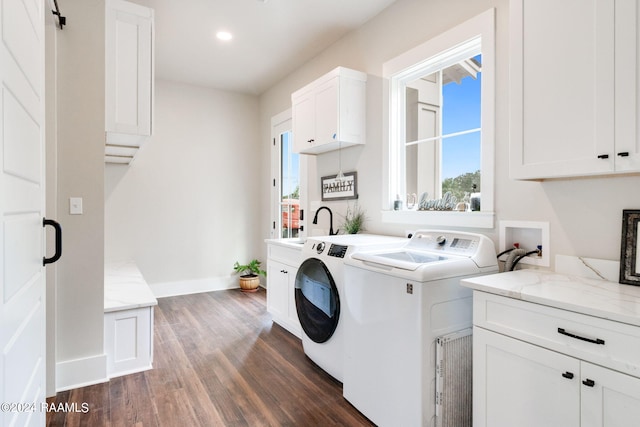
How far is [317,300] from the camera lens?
2.51 m

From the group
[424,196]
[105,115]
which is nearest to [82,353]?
[105,115]

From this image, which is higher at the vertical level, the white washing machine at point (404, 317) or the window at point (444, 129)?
the window at point (444, 129)

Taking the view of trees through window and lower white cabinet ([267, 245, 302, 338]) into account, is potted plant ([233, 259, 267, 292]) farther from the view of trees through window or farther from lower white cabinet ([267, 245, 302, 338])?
the view of trees through window

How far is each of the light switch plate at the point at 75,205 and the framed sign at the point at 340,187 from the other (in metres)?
2.12

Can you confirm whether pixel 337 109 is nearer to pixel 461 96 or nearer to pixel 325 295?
pixel 461 96

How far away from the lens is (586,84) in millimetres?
1431

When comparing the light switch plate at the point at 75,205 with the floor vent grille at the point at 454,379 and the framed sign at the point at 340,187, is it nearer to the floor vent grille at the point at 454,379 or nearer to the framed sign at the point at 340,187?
the framed sign at the point at 340,187

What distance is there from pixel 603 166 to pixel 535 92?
45cm

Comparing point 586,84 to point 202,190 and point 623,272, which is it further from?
point 202,190

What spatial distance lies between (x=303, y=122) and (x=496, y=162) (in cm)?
192

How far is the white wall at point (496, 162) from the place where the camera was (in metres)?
1.65

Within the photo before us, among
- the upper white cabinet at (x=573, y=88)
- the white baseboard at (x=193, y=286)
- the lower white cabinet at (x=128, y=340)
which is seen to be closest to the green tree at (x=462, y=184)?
the upper white cabinet at (x=573, y=88)

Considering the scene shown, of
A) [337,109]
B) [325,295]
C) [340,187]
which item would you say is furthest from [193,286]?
[337,109]

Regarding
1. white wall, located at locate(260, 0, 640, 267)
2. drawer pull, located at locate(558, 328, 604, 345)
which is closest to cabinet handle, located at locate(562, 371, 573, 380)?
drawer pull, located at locate(558, 328, 604, 345)
